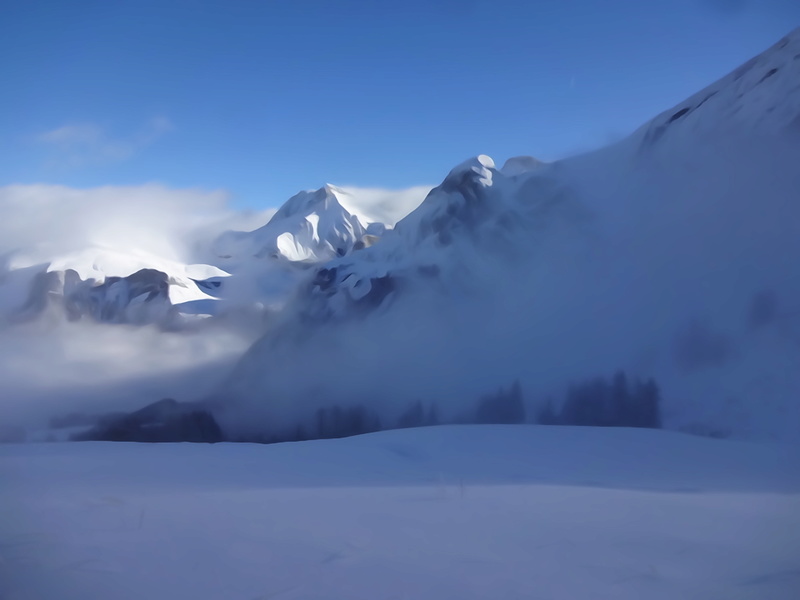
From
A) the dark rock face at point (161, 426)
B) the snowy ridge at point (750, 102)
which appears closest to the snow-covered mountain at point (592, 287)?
the snowy ridge at point (750, 102)

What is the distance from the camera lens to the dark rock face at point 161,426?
1574cm

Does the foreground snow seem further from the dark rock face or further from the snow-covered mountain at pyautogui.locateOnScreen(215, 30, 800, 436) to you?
the dark rock face

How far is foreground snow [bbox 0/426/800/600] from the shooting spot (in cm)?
237

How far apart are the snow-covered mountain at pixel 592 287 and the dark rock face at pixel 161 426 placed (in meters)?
0.67

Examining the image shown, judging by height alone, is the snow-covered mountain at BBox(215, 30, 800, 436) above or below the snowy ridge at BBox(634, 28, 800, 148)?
below

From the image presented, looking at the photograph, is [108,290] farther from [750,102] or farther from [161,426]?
[750,102]

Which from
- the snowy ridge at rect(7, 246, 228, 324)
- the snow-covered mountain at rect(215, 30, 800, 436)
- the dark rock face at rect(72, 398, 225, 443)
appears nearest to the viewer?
the snow-covered mountain at rect(215, 30, 800, 436)

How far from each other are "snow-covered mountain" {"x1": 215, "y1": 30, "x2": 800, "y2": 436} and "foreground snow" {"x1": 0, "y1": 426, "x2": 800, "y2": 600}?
12.5 feet

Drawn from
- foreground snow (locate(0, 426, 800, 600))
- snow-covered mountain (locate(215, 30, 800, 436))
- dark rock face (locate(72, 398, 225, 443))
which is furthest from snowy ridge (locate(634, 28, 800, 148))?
dark rock face (locate(72, 398, 225, 443))

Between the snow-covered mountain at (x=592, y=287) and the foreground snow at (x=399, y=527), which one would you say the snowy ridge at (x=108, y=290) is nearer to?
the snow-covered mountain at (x=592, y=287)

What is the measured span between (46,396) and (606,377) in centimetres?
1532

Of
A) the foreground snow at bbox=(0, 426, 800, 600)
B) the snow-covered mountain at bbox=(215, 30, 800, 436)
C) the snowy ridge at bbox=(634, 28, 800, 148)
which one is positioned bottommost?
the foreground snow at bbox=(0, 426, 800, 600)

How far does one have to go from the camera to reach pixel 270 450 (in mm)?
5875

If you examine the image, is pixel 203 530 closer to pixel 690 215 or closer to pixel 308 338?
pixel 690 215
